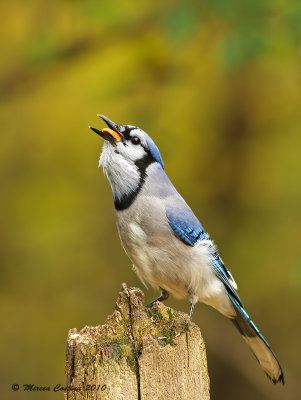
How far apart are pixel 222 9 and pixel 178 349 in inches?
116

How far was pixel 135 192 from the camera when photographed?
342 cm

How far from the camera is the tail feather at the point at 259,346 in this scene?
315 centimetres

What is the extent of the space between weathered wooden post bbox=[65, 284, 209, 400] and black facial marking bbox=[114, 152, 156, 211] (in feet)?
3.63

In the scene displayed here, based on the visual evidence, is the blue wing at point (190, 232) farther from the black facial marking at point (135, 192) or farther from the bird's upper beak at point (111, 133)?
the bird's upper beak at point (111, 133)

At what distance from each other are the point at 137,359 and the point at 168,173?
161 inches

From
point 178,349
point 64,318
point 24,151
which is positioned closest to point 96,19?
point 24,151

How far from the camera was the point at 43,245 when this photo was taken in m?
5.94

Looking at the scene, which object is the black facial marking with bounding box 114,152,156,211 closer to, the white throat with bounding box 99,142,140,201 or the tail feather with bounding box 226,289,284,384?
the white throat with bounding box 99,142,140,201

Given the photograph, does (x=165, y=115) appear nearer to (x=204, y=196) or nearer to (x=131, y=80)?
(x=131, y=80)

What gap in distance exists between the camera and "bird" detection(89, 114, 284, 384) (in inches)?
131

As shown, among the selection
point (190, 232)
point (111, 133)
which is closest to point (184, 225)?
point (190, 232)

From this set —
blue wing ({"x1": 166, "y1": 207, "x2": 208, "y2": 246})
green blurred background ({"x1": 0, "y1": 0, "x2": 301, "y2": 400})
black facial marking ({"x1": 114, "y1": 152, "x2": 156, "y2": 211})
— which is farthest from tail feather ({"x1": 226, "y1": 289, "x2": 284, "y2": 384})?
green blurred background ({"x1": 0, "y1": 0, "x2": 301, "y2": 400})

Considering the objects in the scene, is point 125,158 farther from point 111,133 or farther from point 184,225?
point 184,225

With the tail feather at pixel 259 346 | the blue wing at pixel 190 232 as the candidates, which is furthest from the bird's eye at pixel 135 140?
the tail feather at pixel 259 346
